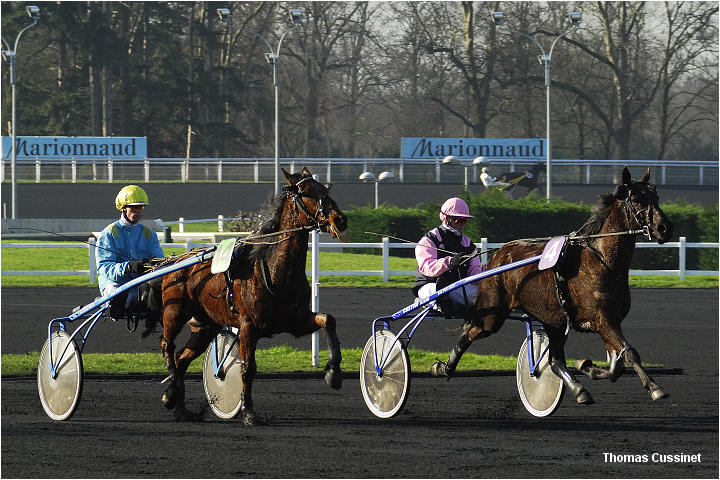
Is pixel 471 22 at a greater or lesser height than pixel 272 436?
greater

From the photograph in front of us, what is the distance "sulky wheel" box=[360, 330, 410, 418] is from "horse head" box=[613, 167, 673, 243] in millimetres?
1892

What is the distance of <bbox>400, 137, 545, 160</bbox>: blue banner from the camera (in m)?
42.6

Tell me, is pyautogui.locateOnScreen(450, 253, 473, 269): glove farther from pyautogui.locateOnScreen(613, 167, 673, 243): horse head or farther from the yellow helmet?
the yellow helmet

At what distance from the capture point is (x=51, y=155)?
43.6 m

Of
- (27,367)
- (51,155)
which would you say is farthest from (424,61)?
(27,367)

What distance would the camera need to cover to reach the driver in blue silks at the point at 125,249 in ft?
29.5

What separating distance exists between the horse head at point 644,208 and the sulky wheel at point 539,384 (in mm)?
1417

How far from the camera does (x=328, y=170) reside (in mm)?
41906

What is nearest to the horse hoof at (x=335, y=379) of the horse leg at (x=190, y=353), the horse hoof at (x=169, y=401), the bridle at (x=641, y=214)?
the horse leg at (x=190, y=353)

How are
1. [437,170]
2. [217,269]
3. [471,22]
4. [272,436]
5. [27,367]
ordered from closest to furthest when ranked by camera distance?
[272,436], [217,269], [27,367], [437,170], [471,22]

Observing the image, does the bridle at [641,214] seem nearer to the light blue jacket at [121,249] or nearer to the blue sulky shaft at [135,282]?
the blue sulky shaft at [135,282]

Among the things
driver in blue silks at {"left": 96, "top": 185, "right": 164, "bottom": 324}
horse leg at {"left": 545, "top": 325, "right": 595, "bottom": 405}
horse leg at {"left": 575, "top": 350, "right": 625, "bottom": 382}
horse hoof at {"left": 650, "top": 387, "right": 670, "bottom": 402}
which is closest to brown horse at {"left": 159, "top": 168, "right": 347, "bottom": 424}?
driver in blue silks at {"left": 96, "top": 185, "right": 164, "bottom": 324}

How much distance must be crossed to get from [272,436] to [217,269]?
129cm

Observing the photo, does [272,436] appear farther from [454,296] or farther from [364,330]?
[364,330]
